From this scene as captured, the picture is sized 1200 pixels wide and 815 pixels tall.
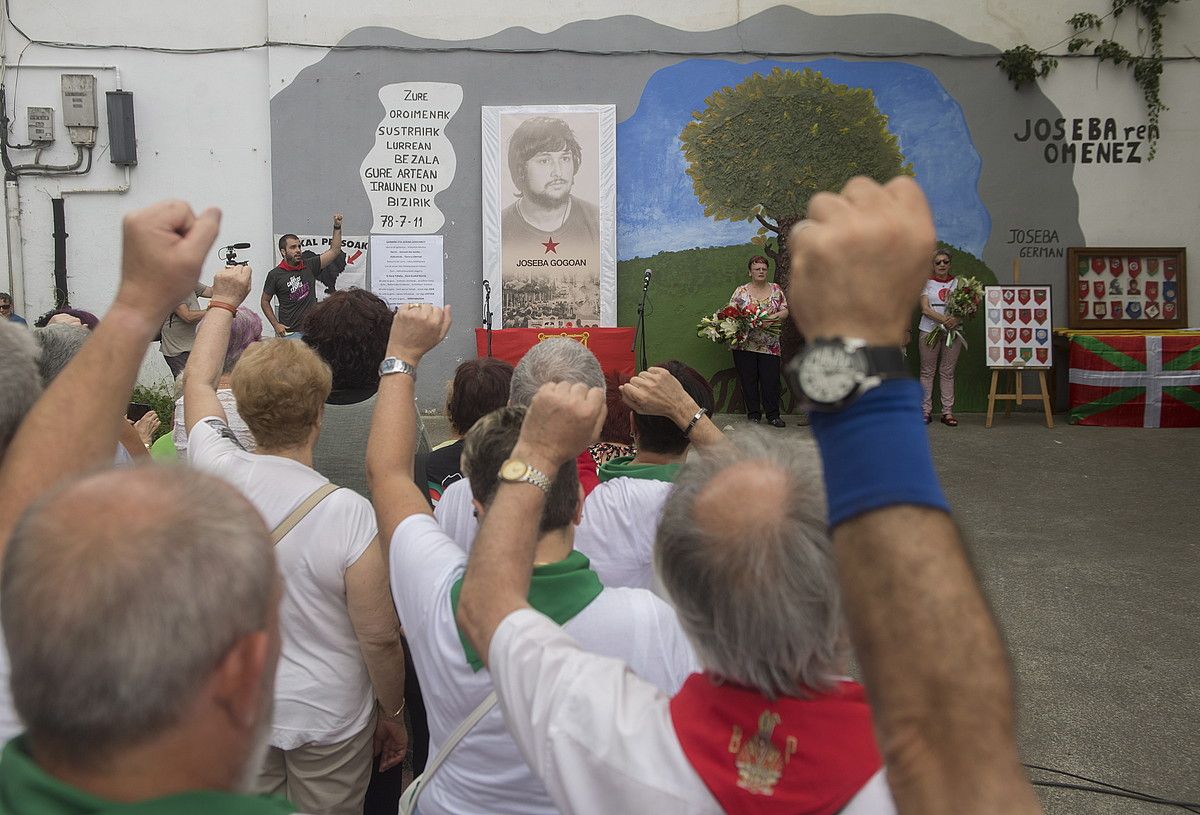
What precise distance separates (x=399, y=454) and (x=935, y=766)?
1.36 meters

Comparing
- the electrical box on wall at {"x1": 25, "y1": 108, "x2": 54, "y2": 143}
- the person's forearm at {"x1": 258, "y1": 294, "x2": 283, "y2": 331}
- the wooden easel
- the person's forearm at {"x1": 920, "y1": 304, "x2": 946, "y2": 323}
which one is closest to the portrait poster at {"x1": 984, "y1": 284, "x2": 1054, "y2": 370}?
the wooden easel

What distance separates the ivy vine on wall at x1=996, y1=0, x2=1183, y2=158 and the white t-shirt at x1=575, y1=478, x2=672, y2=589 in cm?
969

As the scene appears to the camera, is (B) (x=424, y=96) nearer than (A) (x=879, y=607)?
No

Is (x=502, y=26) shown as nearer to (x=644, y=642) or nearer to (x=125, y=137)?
(x=125, y=137)

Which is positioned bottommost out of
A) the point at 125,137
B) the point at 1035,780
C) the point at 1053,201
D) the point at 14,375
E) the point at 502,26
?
the point at 1035,780

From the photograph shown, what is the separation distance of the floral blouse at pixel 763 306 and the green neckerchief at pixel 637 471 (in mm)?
7391

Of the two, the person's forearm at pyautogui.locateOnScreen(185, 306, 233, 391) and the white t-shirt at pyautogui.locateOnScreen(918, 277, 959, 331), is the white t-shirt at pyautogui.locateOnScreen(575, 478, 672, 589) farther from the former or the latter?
the white t-shirt at pyautogui.locateOnScreen(918, 277, 959, 331)

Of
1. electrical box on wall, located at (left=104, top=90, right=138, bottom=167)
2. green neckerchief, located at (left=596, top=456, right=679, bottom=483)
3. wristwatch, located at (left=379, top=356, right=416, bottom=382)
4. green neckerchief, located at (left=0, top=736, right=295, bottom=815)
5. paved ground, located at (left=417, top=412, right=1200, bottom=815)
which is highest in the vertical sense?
electrical box on wall, located at (left=104, top=90, right=138, bottom=167)

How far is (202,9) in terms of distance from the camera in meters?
10.3

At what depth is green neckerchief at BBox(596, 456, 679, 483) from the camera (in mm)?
2615

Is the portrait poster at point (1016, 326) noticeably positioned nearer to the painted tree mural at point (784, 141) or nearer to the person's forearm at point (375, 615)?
the painted tree mural at point (784, 141)

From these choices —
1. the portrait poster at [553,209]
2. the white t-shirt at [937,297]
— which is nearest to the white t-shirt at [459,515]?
the portrait poster at [553,209]

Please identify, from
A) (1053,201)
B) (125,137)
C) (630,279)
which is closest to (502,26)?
(630,279)

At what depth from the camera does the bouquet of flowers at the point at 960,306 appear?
9633mm
